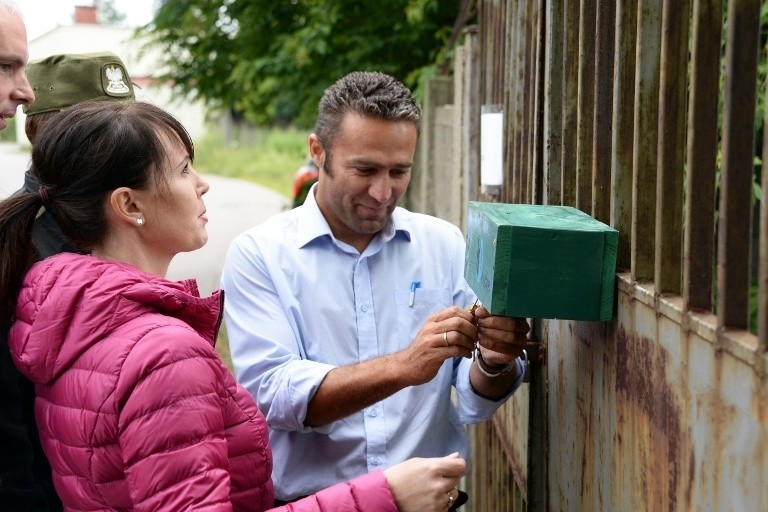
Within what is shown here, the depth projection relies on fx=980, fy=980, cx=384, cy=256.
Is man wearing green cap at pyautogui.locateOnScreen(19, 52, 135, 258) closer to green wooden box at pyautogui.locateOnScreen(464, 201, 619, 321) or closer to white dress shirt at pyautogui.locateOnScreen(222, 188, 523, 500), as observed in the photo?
white dress shirt at pyautogui.locateOnScreen(222, 188, 523, 500)

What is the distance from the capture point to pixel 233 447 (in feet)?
6.29

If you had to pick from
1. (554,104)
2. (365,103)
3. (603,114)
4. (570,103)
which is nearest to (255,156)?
(365,103)

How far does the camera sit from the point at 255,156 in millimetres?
38312

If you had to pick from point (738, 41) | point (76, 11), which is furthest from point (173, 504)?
point (76, 11)

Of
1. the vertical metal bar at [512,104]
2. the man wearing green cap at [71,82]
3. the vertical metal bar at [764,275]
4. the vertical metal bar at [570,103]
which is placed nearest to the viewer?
the vertical metal bar at [764,275]

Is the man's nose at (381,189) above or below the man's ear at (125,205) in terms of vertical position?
below

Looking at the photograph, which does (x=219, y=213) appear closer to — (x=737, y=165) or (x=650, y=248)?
(x=650, y=248)

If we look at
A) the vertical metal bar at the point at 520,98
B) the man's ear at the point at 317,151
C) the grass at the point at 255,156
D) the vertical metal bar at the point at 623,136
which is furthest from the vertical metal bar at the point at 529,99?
the grass at the point at 255,156

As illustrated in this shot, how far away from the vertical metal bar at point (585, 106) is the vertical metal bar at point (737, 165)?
2.74 feet

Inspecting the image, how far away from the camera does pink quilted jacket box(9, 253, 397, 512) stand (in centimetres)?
169

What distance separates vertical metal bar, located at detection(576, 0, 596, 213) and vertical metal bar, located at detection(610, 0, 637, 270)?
0.84ft

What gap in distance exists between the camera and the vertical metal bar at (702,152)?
1580 mm

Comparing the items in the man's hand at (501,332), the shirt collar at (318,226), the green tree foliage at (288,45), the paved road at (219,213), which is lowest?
the paved road at (219,213)

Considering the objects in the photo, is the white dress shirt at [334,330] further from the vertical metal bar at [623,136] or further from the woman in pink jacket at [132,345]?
the vertical metal bar at [623,136]
